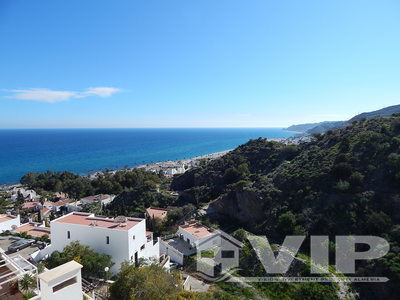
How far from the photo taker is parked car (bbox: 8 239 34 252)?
15.5 m

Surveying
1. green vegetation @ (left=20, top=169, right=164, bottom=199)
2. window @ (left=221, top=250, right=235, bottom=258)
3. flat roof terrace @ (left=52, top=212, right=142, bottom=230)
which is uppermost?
flat roof terrace @ (left=52, top=212, right=142, bottom=230)

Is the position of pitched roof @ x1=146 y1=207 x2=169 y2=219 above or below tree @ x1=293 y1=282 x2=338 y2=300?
below

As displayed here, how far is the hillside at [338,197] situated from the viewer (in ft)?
51.9

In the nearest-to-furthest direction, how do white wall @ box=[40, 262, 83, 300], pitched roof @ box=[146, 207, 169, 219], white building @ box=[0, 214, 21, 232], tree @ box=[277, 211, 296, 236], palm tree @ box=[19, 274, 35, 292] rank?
white wall @ box=[40, 262, 83, 300], palm tree @ box=[19, 274, 35, 292], tree @ box=[277, 211, 296, 236], white building @ box=[0, 214, 21, 232], pitched roof @ box=[146, 207, 169, 219]

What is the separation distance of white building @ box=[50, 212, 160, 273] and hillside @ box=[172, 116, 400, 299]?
10.8m

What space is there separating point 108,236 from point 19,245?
6986 millimetres

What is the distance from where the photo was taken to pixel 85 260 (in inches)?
488

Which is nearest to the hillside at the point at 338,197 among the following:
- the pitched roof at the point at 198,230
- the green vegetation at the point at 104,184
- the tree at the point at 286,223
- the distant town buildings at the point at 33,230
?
the tree at the point at 286,223

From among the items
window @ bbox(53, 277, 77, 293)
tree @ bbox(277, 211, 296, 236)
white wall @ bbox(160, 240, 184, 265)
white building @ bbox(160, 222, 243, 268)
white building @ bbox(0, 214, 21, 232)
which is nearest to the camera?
window @ bbox(53, 277, 77, 293)

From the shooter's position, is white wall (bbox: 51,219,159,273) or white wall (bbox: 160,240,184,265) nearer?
white wall (bbox: 51,219,159,273)

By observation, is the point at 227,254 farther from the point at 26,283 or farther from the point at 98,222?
the point at 26,283

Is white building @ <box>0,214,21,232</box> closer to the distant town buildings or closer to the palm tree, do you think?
the distant town buildings

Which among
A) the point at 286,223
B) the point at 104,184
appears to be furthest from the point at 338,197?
the point at 104,184

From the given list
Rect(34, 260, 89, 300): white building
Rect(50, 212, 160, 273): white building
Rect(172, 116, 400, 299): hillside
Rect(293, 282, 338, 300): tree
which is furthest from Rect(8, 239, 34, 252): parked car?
Rect(172, 116, 400, 299): hillside
